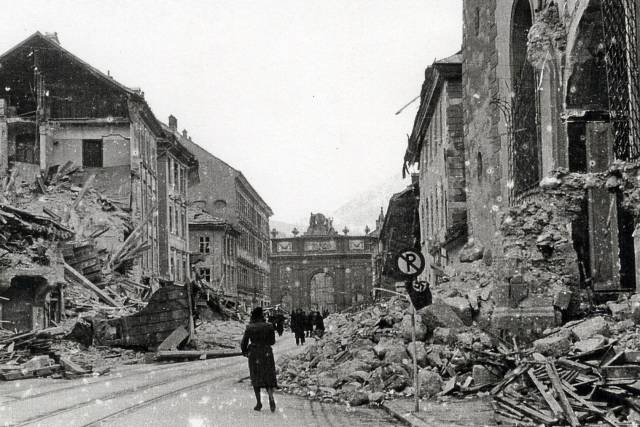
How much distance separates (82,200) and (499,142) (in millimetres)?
21551

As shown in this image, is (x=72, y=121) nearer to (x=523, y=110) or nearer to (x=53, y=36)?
(x=53, y=36)

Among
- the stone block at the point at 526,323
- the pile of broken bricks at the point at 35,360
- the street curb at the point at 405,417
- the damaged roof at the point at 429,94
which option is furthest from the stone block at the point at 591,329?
the damaged roof at the point at 429,94

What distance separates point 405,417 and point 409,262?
2347 mm

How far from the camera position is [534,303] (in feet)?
49.8

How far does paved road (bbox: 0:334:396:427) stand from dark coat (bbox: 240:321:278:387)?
1.46 ft

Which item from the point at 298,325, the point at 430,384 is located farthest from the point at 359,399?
the point at 298,325

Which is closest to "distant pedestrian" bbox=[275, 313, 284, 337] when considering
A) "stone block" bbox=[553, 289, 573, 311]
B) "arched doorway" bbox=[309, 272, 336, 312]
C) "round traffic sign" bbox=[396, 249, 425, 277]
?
"stone block" bbox=[553, 289, 573, 311]

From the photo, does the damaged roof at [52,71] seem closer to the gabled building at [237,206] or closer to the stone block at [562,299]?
the gabled building at [237,206]

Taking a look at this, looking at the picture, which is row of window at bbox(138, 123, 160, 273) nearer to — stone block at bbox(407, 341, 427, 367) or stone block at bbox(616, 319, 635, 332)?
stone block at bbox(407, 341, 427, 367)

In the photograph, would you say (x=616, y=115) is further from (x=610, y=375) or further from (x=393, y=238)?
(x=393, y=238)

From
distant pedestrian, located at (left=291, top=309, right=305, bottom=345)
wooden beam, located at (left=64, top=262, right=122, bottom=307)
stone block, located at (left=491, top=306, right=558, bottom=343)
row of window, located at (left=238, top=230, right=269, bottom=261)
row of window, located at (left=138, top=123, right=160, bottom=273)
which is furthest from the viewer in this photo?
row of window, located at (left=238, top=230, right=269, bottom=261)

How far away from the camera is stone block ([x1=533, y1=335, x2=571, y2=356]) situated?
1157cm

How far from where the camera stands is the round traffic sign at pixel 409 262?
39.3ft

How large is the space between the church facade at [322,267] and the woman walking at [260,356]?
8537 centimetres
